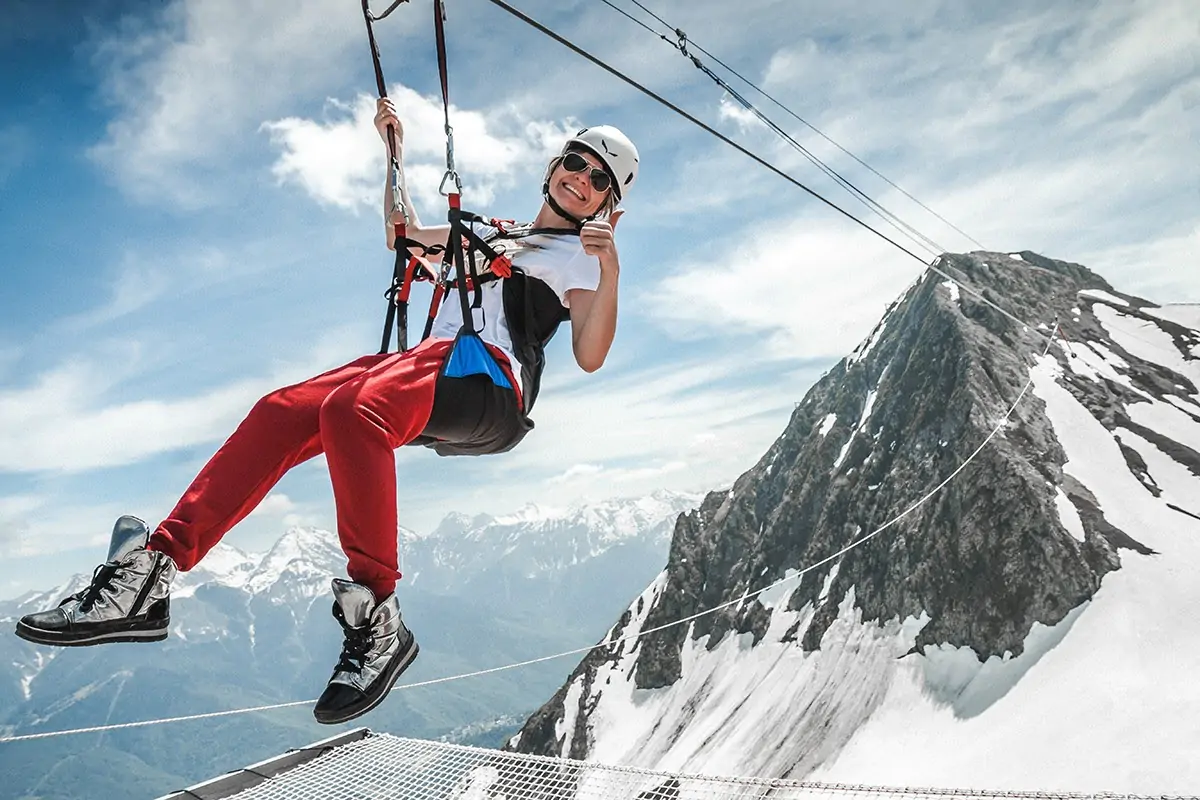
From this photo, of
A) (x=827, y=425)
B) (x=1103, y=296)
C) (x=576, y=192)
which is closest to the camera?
(x=576, y=192)

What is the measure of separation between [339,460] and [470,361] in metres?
0.63

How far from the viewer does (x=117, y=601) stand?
270 cm

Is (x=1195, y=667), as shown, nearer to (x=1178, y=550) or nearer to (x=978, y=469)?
(x=1178, y=550)

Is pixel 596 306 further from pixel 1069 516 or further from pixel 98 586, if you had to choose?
pixel 1069 516

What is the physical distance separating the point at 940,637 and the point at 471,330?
4685 cm

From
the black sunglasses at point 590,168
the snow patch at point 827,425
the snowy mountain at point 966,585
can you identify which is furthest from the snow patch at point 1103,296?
the black sunglasses at point 590,168

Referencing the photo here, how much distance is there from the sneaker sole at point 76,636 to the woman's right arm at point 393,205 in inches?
77.1

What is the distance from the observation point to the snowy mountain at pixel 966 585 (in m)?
31.9

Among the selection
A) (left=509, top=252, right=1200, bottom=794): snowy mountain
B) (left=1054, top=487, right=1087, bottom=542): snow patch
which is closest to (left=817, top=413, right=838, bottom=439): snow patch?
(left=509, top=252, right=1200, bottom=794): snowy mountain

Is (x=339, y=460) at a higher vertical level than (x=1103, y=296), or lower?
lower

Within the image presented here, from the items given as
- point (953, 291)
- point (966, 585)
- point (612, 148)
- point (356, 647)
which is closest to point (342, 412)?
point (356, 647)

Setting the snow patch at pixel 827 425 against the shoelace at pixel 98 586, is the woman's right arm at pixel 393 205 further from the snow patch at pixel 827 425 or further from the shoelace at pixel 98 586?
the snow patch at pixel 827 425

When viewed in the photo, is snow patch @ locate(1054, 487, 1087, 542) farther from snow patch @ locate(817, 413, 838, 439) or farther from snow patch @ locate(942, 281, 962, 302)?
snow patch @ locate(817, 413, 838, 439)

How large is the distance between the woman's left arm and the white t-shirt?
0.07m
